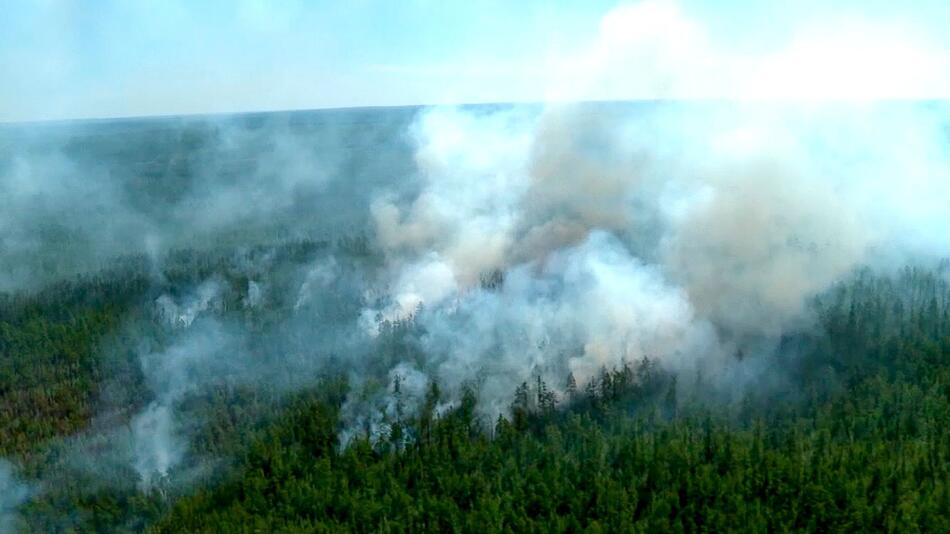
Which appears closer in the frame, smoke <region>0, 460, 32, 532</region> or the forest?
the forest

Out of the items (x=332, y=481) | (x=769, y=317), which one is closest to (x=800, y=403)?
(x=769, y=317)

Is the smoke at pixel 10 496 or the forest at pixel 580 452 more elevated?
the forest at pixel 580 452

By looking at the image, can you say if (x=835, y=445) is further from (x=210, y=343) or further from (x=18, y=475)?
(x=210, y=343)

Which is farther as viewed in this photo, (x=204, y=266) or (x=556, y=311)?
(x=204, y=266)

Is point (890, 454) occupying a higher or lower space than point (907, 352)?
lower

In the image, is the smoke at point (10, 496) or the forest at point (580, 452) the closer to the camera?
the forest at point (580, 452)

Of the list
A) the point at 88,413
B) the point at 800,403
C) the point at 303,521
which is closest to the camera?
the point at 303,521

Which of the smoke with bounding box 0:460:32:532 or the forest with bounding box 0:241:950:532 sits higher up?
the forest with bounding box 0:241:950:532

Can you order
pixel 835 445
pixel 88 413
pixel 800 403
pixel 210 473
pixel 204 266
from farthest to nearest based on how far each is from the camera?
pixel 204 266
pixel 88 413
pixel 800 403
pixel 210 473
pixel 835 445

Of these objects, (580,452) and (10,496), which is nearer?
(580,452)

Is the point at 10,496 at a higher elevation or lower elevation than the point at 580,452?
lower

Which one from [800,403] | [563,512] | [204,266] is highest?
[204,266]
